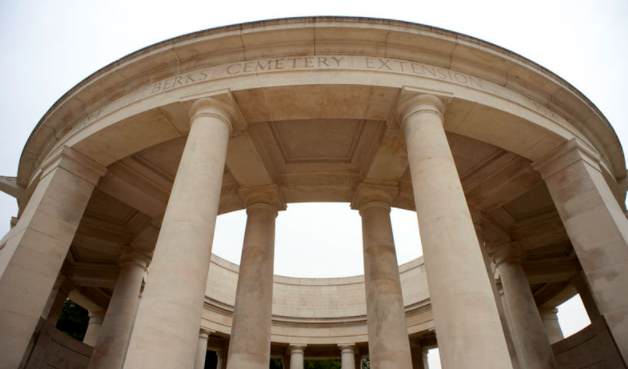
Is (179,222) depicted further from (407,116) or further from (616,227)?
(616,227)

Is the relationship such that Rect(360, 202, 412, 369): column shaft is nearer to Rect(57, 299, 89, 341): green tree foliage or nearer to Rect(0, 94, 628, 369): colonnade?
Rect(0, 94, 628, 369): colonnade

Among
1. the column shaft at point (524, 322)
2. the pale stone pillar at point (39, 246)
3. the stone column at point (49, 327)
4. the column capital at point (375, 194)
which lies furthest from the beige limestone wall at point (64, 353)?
the column shaft at point (524, 322)

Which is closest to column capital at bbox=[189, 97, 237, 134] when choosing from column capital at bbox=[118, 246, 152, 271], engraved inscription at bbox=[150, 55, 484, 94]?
engraved inscription at bbox=[150, 55, 484, 94]

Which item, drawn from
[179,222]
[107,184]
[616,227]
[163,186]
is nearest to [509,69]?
[616,227]

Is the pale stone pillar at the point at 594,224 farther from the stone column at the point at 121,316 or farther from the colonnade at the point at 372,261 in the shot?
the stone column at the point at 121,316

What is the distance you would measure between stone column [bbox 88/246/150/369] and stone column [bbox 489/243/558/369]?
126 feet

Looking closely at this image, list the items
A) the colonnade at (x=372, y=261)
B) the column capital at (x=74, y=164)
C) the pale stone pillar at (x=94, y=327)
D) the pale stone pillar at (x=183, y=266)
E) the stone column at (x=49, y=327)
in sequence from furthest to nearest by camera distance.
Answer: the pale stone pillar at (x=94, y=327), the stone column at (x=49, y=327), the column capital at (x=74, y=164), the colonnade at (x=372, y=261), the pale stone pillar at (x=183, y=266)

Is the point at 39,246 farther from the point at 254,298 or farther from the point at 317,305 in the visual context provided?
the point at 317,305

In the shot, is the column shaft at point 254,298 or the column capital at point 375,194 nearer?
the column shaft at point 254,298

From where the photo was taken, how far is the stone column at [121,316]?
3906 centimetres

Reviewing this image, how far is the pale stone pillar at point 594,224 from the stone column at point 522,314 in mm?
14376

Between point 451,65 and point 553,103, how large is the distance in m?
9.64

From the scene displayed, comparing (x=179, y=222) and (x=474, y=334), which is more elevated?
(x=179, y=222)

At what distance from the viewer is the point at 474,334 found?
16703 mm
